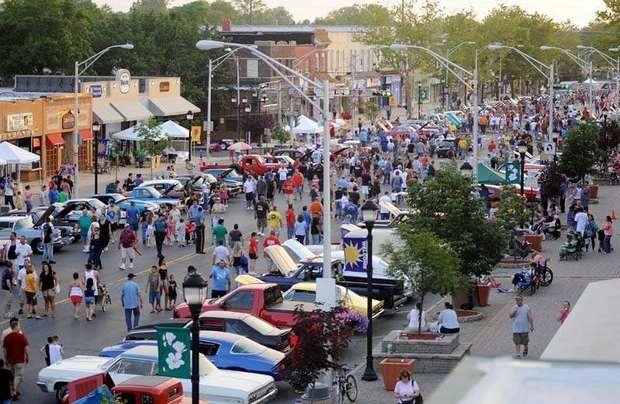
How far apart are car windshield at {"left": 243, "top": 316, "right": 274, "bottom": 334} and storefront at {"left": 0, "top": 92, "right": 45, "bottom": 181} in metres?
34.8

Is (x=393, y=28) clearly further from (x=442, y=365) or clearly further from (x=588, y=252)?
(x=442, y=365)

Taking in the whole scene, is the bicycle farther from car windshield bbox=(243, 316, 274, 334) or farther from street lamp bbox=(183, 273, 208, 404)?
street lamp bbox=(183, 273, 208, 404)

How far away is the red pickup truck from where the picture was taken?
77.6 ft

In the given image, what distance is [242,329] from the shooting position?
21641 mm

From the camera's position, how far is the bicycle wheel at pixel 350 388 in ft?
62.8

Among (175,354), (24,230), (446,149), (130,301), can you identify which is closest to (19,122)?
(24,230)

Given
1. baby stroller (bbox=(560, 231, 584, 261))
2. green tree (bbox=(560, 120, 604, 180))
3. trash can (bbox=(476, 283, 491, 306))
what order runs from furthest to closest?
green tree (bbox=(560, 120, 604, 180)) → baby stroller (bbox=(560, 231, 584, 261)) → trash can (bbox=(476, 283, 491, 306))

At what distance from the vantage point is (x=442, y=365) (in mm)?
21453

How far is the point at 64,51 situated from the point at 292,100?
76.9ft

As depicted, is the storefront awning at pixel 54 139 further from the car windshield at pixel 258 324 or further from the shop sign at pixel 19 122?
the car windshield at pixel 258 324

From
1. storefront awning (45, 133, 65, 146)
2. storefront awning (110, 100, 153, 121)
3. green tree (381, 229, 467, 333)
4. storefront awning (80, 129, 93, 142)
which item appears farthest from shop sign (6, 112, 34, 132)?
green tree (381, 229, 467, 333)

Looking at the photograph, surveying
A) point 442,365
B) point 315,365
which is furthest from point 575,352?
point 442,365

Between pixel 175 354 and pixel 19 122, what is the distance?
41748 millimetres

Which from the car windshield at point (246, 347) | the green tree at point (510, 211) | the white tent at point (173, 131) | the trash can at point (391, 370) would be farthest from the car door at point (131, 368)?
the white tent at point (173, 131)
